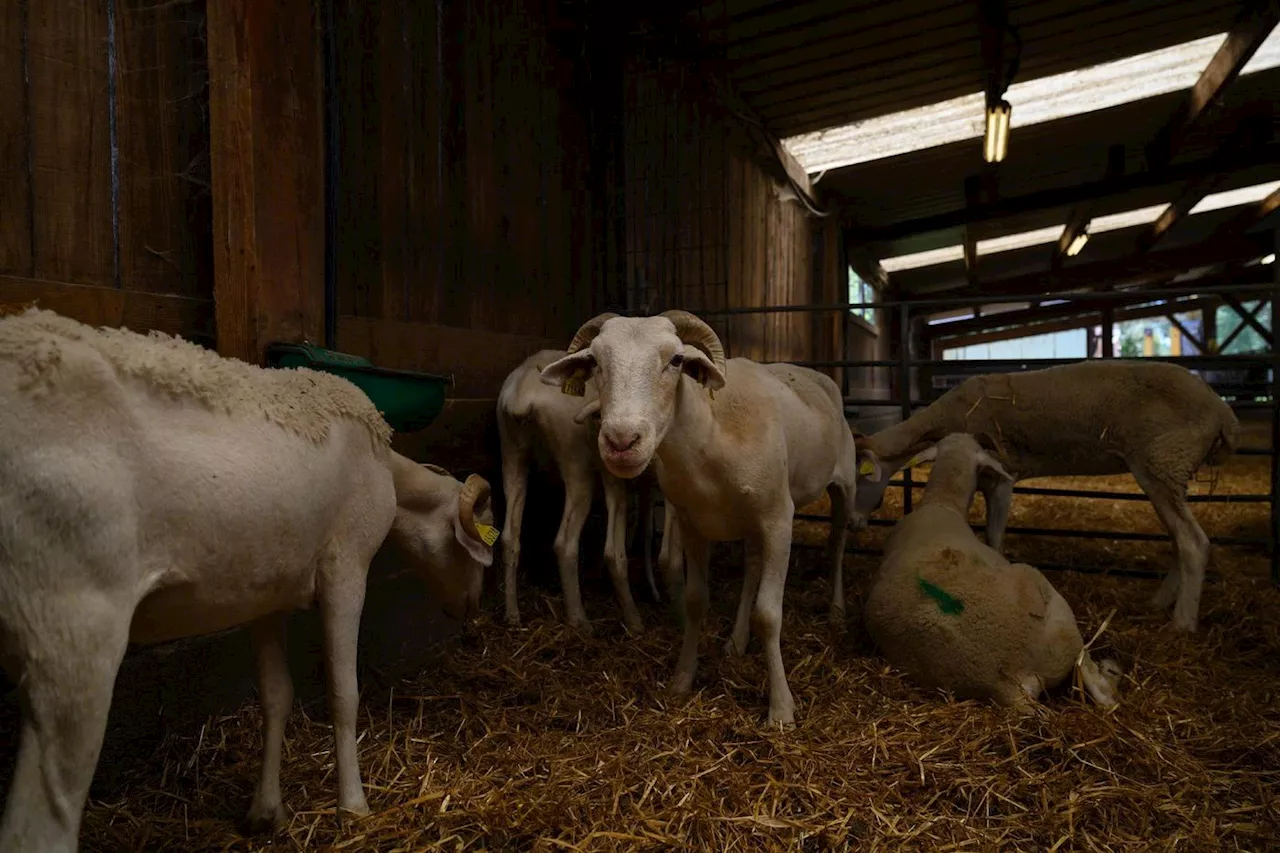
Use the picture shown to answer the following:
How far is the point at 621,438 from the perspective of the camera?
248 cm

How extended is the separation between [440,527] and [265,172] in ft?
4.82

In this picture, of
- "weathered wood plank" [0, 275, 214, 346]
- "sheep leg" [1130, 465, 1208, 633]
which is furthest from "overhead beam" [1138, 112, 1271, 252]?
"weathered wood plank" [0, 275, 214, 346]

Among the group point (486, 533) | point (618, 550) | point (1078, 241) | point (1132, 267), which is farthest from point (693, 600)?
point (1132, 267)

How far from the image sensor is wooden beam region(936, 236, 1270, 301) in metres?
15.5

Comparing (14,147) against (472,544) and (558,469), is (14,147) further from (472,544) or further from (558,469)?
(558,469)

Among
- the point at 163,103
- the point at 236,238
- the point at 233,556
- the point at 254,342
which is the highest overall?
the point at 163,103

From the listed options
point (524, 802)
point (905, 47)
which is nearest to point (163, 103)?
point (524, 802)

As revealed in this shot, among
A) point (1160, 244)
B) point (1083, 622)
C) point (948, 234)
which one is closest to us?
point (1083, 622)

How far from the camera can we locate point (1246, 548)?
6.26m

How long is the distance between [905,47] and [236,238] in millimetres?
5666

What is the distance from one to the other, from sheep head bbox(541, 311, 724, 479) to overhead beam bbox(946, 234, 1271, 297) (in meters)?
13.6

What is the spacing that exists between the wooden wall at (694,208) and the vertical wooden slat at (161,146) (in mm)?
2876

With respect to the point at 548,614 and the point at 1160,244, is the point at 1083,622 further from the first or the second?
the point at 1160,244

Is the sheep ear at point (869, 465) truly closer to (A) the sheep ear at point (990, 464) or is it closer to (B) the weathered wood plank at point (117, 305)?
(A) the sheep ear at point (990, 464)
